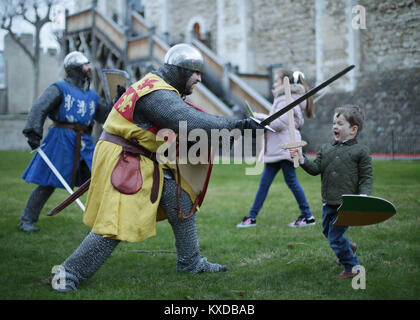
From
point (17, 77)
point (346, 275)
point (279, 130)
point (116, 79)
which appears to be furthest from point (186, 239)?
point (17, 77)

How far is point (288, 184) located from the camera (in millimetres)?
5391

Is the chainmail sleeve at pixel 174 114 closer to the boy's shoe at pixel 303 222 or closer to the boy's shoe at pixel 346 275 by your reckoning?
the boy's shoe at pixel 346 275

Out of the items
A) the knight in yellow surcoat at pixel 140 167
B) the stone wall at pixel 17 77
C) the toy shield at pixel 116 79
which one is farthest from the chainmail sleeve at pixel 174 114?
the stone wall at pixel 17 77

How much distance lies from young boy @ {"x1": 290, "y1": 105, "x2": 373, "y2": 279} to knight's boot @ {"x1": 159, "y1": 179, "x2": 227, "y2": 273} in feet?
2.83

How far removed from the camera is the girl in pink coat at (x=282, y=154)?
5246mm

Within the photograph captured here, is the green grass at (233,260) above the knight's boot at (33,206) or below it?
below

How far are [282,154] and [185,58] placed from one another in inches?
95.1

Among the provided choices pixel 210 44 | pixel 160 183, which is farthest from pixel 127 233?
pixel 210 44

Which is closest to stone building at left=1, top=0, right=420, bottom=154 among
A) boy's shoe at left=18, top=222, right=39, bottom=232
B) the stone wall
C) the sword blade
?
boy's shoe at left=18, top=222, right=39, bottom=232

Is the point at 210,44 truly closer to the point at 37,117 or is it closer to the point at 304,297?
the point at 37,117

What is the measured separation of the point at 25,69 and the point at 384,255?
121ft

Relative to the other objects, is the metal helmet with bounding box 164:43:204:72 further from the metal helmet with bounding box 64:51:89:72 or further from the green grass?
the metal helmet with bounding box 64:51:89:72

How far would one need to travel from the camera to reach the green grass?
307 centimetres

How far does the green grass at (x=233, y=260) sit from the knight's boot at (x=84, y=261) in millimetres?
74
